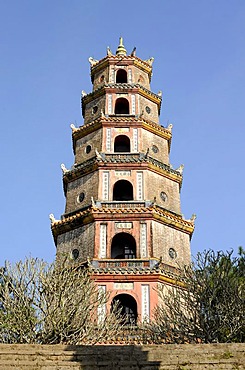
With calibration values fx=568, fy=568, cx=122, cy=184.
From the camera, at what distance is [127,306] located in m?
20.7

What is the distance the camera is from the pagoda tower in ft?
66.7

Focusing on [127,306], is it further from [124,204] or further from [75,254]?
[124,204]

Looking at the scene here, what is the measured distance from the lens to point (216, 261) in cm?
1866

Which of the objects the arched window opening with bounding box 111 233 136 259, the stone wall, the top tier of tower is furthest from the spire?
the stone wall

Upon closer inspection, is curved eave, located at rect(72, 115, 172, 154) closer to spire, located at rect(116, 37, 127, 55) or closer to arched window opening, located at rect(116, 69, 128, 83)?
arched window opening, located at rect(116, 69, 128, 83)

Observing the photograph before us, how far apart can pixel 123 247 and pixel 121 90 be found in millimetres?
8233

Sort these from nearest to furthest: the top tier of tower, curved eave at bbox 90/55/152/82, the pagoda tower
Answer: the pagoda tower, the top tier of tower, curved eave at bbox 90/55/152/82

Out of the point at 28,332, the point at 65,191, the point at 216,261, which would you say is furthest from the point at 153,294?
the point at 65,191

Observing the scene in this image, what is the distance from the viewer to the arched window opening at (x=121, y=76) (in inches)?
1119

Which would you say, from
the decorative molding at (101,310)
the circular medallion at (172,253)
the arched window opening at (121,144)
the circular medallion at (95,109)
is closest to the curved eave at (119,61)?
the circular medallion at (95,109)

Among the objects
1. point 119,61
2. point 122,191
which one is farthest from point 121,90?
point 122,191

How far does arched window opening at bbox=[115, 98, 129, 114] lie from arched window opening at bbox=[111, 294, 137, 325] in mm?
9852

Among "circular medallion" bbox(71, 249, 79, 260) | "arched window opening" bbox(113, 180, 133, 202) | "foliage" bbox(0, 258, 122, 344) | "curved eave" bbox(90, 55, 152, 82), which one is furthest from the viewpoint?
"curved eave" bbox(90, 55, 152, 82)

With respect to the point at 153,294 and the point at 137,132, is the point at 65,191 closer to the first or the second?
the point at 137,132
